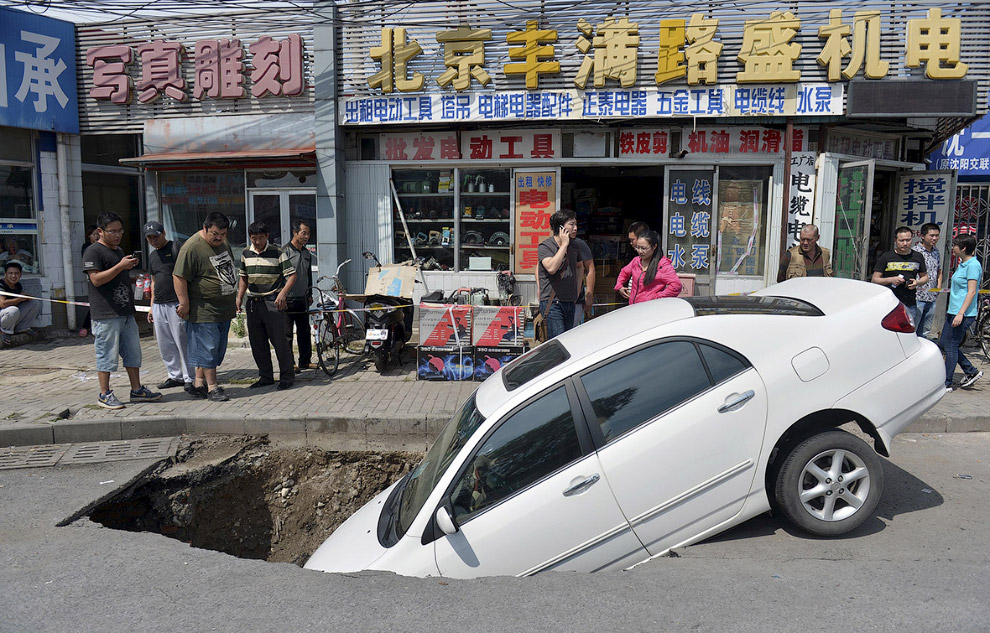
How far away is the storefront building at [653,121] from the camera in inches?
359

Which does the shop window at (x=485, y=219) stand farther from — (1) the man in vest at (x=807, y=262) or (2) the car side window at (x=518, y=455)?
(2) the car side window at (x=518, y=455)

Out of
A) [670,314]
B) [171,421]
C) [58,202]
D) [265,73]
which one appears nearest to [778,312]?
[670,314]

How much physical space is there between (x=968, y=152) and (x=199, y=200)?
1279 cm

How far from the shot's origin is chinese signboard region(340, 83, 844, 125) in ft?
30.4

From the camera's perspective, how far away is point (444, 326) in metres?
8.05

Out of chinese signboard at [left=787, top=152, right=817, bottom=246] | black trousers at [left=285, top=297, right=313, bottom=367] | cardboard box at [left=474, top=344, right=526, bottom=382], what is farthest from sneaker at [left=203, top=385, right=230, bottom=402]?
chinese signboard at [left=787, top=152, right=817, bottom=246]

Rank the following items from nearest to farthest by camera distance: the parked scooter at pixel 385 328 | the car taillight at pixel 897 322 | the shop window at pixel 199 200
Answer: the car taillight at pixel 897 322 → the parked scooter at pixel 385 328 → the shop window at pixel 199 200

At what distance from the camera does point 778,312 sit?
13.0 ft

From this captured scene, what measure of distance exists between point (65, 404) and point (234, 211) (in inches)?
188

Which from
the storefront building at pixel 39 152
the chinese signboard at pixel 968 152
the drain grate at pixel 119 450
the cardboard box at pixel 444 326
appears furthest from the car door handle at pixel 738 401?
the storefront building at pixel 39 152

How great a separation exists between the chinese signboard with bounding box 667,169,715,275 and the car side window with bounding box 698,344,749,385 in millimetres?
6876

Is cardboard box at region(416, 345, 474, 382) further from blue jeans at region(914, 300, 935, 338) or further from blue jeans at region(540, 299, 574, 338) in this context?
blue jeans at region(914, 300, 935, 338)

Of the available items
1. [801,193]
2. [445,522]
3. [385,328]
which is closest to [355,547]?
[445,522]

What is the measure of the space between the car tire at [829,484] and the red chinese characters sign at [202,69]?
9.07 metres
